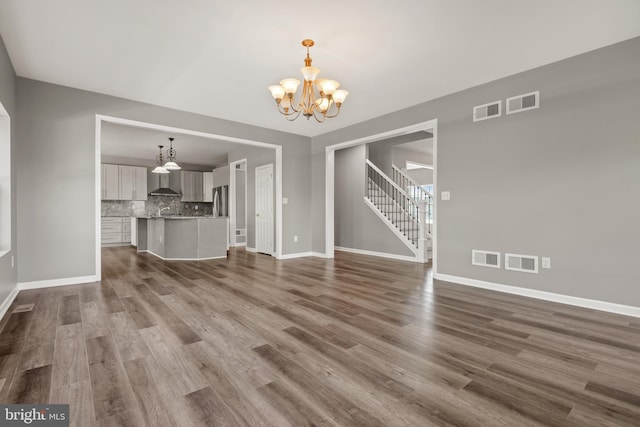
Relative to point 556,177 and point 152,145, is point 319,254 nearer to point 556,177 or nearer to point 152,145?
point 556,177

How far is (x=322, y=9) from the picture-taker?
2604mm

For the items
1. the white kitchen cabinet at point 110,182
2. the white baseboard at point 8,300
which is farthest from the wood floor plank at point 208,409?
the white kitchen cabinet at point 110,182

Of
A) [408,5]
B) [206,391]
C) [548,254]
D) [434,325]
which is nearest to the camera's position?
[206,391]

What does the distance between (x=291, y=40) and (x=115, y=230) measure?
8642 mm

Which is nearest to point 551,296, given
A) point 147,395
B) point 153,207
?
point 147,395

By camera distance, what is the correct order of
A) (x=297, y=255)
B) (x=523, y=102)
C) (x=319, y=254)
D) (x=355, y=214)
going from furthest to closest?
1. (x=355, y=214)
2. (x=319, y=254)
3. (x=297, y=255)
4. (x=523, y=102)

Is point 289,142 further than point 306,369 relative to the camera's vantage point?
Yes

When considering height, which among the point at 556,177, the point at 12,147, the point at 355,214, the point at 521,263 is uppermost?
the point at 12,147

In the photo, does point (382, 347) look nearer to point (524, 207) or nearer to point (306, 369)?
point (306, 369)

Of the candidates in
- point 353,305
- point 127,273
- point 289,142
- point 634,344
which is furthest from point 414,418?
point 289,142

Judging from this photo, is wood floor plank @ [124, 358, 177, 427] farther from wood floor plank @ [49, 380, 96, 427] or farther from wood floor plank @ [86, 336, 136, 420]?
wood floor plank @ [49, 380, 96, 427]

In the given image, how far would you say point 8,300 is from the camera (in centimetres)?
327

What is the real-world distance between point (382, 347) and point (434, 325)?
72 cm

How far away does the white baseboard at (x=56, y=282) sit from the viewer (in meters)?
3.94
